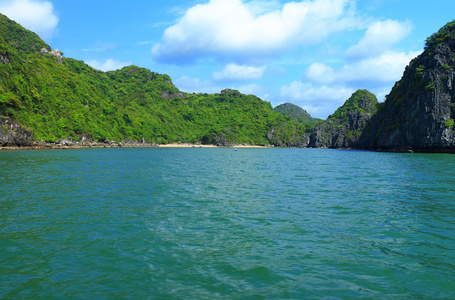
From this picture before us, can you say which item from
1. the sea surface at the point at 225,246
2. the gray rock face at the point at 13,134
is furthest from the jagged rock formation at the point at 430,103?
the gray rock face at the point at 13,134

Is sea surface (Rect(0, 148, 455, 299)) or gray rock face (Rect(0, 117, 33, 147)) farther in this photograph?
gray rock face (Rect(0, 117, 33, 147))

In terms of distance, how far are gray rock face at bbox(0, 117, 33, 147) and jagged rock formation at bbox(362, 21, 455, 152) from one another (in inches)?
5678

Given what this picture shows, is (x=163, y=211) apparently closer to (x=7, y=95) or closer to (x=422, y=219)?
(x=422, y=219)

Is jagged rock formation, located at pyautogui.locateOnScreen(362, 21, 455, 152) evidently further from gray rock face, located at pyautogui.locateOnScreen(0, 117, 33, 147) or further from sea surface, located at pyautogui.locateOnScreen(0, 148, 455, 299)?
gray rock face, located at pyautogui.locateOnScreen(0, 117, 33, 147)

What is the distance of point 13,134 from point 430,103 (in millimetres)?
147661

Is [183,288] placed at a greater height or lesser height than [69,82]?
lesser

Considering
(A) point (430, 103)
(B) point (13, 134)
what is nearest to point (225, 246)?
(B) point (13, 134)

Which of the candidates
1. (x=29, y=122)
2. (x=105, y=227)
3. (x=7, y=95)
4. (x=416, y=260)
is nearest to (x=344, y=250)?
(x=416, y=260)

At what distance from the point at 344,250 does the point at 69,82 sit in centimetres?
18678

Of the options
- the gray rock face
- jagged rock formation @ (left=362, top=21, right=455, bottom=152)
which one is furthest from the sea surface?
jagged rock formation @ (left=362, top=21, right=455, bottom=152)

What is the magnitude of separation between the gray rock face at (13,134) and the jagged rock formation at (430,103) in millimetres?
144232

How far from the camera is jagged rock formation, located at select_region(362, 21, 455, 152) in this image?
96875 millimetres

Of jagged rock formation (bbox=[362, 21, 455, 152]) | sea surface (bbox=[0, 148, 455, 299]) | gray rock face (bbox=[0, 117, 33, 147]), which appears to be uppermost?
jagged rock formation (bbox=[362, 21, 455, 152])

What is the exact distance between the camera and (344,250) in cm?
1134
